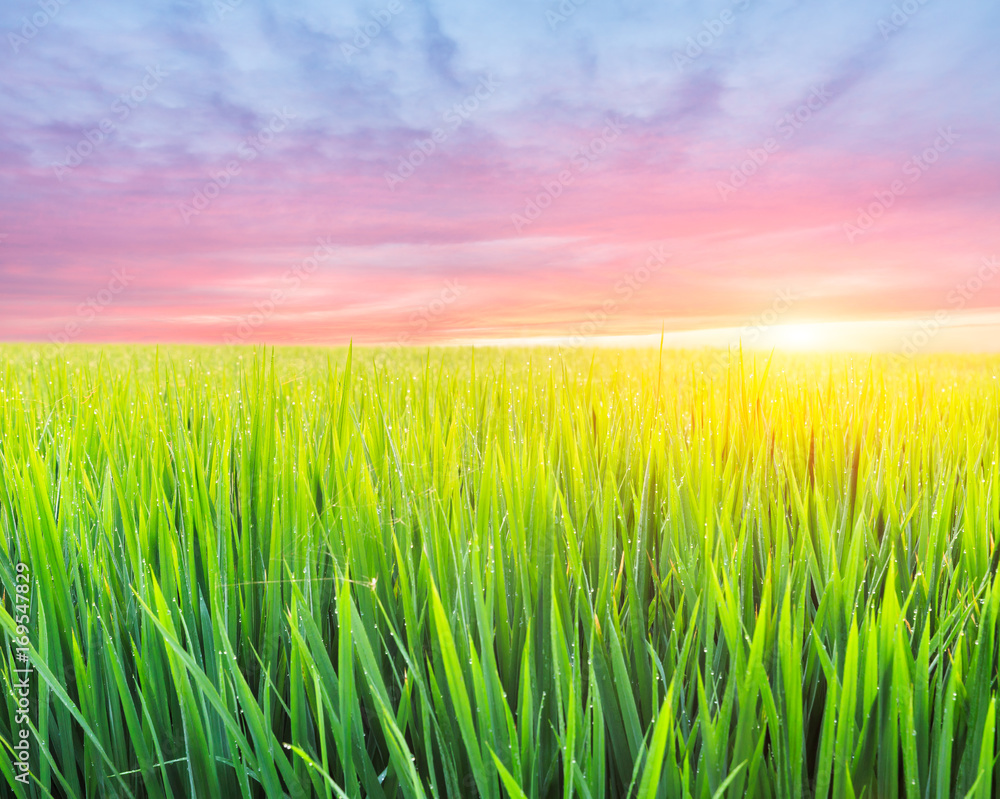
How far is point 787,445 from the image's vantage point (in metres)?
1.79

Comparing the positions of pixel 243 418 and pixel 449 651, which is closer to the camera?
pixel 449 651

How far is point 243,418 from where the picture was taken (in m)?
1.92

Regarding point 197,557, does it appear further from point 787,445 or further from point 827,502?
point 787,445

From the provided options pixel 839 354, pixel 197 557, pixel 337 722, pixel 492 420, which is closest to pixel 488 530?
pixel 337 722

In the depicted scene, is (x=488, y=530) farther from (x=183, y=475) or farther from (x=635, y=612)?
(x=183, y=475)

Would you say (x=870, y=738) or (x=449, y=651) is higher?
(x=449, y=651)

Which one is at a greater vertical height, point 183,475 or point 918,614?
point 183,475

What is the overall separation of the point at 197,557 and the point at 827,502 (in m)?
1.27

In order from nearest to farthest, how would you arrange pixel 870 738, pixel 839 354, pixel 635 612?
pixel 870 738 → pixel 635 612 → pixel 839 354

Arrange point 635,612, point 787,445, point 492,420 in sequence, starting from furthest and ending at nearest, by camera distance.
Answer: point 492,420, point 787,445, point 635,612

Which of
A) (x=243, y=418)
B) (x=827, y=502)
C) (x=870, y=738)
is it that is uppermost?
(x=243, y=418)

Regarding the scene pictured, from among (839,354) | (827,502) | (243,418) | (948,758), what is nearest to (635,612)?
(948,758)

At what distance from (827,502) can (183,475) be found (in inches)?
50.7

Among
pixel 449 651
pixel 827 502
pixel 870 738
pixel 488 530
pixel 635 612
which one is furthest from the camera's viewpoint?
pixel 827 502
